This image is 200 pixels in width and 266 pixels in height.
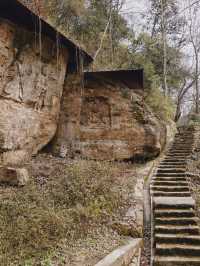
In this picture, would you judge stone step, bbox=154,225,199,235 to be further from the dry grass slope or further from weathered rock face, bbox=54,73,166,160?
weathered rock face, bbox=54,73,166,160

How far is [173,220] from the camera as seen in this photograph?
757 cm

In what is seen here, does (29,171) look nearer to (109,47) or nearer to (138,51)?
(109,47)

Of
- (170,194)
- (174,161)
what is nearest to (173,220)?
(170,194)

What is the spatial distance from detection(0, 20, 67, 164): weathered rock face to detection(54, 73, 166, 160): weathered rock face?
2.15ft

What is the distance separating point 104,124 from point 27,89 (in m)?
3.70

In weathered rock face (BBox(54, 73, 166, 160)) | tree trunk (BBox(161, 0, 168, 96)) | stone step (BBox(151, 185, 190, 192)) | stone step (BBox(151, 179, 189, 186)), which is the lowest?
stone step (BBox(151, 185, 190, 192))

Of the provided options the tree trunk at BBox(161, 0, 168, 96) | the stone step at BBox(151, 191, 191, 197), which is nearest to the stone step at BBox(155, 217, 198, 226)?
the stone step at BBox(151, 191, 191, 197)

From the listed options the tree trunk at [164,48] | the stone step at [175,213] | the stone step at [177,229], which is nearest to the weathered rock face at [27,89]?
the stone step at [175,213]

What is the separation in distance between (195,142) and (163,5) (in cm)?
1260

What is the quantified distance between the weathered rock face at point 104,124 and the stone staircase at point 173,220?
144 centimetres

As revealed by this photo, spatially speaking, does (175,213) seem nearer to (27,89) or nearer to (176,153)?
Result: (176,153)

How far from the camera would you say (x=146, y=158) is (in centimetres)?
1179


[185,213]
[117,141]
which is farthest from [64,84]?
[185,213]

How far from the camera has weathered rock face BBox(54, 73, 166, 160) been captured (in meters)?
11.5
